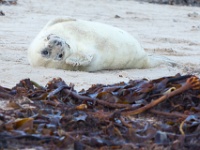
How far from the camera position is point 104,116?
3092 millimetres

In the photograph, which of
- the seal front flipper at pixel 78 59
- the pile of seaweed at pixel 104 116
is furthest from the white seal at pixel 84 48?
the pile of seaweed at pixel 104 116

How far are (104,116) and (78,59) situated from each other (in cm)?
237

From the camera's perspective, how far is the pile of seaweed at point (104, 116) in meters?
2.77

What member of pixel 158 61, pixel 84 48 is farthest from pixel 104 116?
pixel 158 61

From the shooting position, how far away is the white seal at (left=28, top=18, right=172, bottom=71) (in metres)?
5.38

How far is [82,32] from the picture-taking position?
5.65 metres

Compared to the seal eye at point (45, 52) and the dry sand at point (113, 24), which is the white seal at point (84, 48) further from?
Result: the dry sand at point (113, 24)

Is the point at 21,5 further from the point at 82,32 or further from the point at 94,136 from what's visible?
the point at 94,136

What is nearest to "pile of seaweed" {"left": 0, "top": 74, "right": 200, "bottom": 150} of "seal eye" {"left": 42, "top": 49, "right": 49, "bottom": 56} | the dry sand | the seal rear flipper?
the dry sand

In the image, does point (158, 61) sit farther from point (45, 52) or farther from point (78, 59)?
point (45, 52)

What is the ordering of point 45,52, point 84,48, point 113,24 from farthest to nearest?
point 113,24, point 84,48, point 45,52

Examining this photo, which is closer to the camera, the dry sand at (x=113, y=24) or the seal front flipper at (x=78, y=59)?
the dry sand at (x=113, y=24)

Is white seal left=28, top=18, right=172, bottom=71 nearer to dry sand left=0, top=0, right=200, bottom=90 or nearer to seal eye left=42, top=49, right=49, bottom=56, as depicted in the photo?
seal eye left=42, top=49, right=49, bottom=56

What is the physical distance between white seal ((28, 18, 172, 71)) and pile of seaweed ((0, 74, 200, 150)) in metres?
1.56
